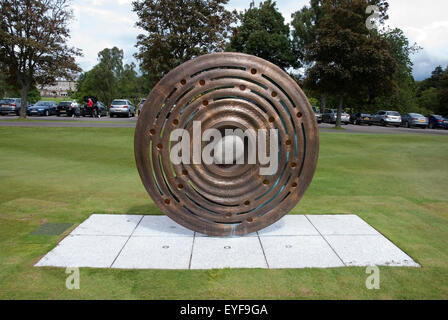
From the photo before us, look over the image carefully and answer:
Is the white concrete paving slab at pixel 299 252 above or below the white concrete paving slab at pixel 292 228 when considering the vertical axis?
below

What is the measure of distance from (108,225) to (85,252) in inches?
40.8

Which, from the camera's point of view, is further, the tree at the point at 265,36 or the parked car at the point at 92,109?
the tree at the point at 265,36

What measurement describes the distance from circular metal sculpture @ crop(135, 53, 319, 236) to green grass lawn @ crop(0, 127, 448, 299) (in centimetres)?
113

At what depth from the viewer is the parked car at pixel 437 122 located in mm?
37969

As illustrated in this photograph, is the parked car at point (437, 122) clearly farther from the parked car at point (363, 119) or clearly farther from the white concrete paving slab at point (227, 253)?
the white concrete paving slab at point (227, 253)

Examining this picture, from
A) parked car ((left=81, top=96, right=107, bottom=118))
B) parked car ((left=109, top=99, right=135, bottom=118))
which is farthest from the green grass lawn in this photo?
parked car ((left=81, top=96, right=107, bottom=118))

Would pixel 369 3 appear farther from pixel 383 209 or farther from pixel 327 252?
pixel 327 252

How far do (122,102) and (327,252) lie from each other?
122 feet

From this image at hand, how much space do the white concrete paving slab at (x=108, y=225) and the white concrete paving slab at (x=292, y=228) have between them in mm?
1967

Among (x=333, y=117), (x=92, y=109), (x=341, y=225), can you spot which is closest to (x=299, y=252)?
(x=341, y=225)

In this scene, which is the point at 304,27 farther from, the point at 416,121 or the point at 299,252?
the point at 299,252

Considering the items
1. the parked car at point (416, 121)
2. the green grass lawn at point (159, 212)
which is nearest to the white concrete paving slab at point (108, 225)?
the green grass lawn at point (159, 212)

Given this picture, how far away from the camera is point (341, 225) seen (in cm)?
601
